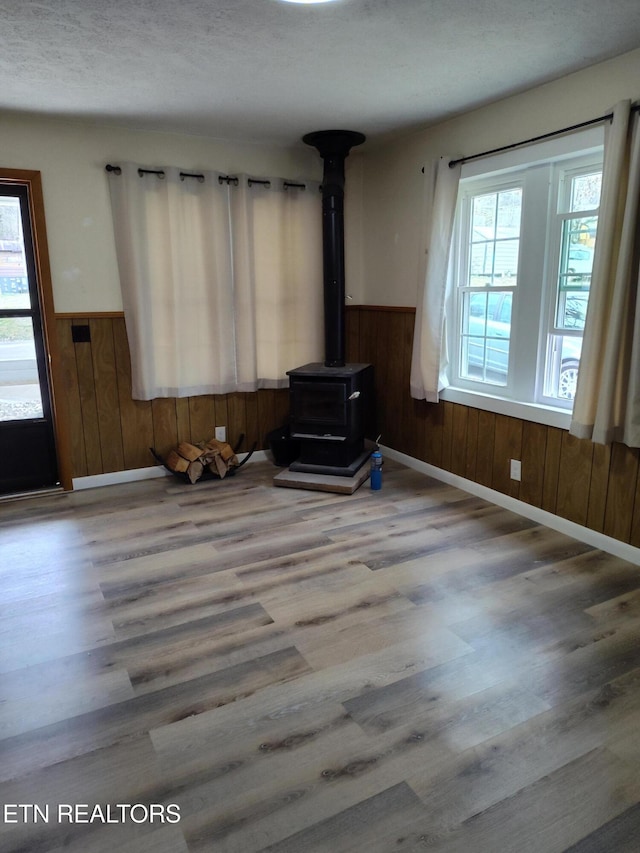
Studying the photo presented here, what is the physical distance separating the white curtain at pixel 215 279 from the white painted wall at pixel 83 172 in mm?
111

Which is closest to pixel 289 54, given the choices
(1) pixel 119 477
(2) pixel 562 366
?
(2) pixel 562 366

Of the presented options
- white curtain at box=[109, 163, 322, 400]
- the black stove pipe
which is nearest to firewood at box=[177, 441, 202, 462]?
white curtain at box=[109, 163, 322, 400]

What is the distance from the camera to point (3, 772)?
1778mm

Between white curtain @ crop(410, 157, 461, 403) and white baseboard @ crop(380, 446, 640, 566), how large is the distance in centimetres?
58

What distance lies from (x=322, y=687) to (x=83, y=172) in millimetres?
3558

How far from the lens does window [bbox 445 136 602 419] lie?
10.7 feet

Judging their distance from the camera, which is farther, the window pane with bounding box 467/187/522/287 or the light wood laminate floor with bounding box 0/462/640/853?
the window pane with bounding box 467/187/522/287

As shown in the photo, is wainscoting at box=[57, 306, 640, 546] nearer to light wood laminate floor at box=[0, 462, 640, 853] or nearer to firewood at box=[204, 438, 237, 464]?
firewood at box=[204, 438, 237, 464]

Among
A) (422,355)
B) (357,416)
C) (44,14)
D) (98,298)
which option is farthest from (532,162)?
(98,298)

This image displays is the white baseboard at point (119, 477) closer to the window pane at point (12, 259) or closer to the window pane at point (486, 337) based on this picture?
the window pane at point (12, 259)

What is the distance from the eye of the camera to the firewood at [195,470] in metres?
4.36

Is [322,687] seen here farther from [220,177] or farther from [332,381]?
[220,177]

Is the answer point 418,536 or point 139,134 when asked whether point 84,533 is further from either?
point 139,134

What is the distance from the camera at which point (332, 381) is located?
166 inches
